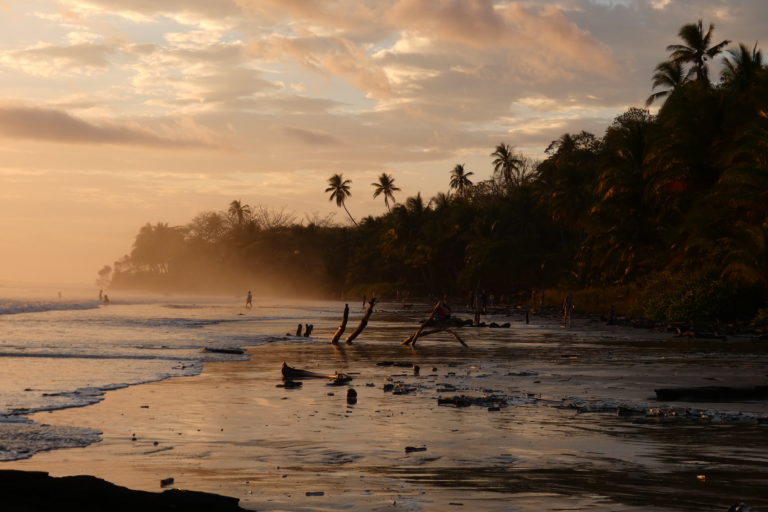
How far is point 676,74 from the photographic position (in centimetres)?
6494

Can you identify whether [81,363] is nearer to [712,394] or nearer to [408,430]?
[408,430]

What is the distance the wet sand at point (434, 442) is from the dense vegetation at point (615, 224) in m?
23.0

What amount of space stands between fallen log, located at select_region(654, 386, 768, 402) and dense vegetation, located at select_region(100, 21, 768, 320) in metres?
25.2

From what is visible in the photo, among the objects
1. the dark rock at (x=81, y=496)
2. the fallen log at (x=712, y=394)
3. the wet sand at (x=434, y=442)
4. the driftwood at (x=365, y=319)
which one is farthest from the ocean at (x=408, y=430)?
the driftwood at (x=365, y=319)

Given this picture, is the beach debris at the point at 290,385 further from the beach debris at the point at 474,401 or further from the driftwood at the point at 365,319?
the driftwood at the point at 365,319

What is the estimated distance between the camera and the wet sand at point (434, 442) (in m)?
8.53

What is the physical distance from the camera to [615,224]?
189 ft

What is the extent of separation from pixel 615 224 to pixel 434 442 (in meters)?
48.6

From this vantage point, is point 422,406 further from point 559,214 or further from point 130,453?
point 559,214

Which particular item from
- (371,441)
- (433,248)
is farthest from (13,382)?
(433,248)

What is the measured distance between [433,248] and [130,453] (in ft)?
311

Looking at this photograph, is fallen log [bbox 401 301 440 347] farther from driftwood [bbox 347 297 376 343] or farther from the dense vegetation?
the dense vegetation

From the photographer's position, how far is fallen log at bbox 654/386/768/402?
15586 mm

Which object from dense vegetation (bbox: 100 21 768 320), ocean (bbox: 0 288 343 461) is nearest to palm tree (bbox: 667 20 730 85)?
dense vegetation (bbox: 100 21 768 320)
